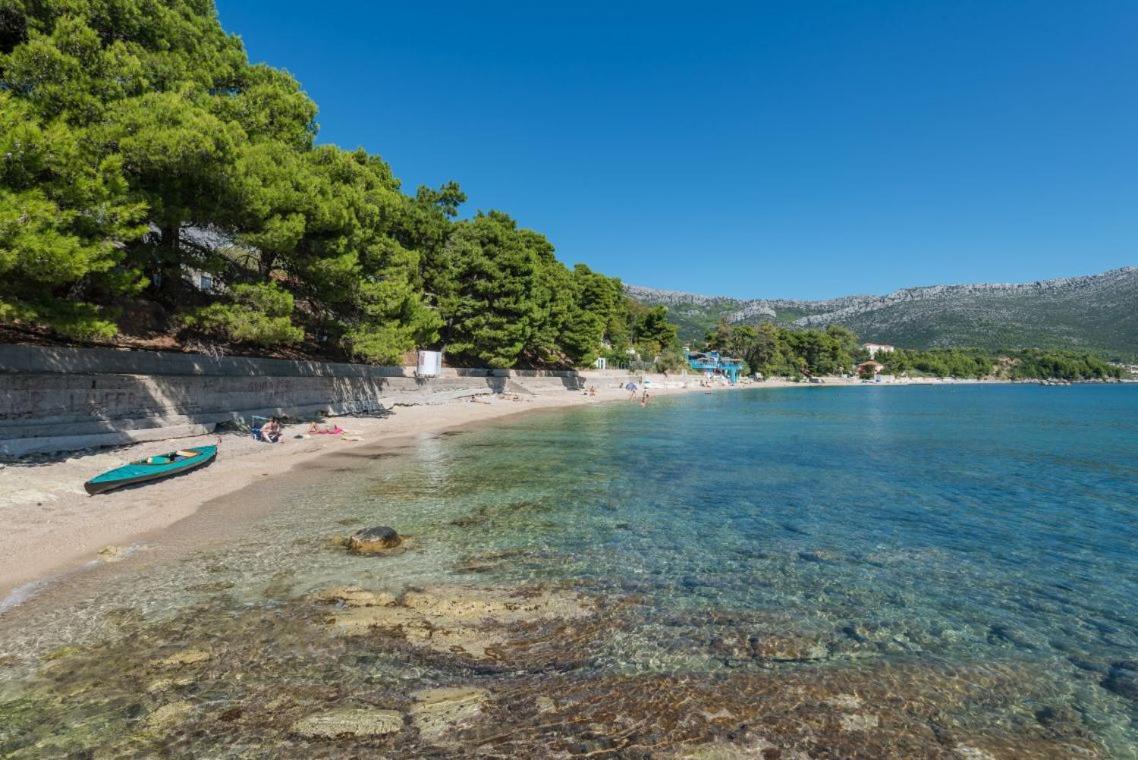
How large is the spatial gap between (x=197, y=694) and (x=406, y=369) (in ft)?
127

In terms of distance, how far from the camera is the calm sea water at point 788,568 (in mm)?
6684

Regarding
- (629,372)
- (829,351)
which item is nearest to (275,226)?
(629,372)

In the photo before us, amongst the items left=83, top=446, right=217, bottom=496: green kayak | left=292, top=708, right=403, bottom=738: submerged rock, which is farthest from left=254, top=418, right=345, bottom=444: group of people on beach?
left=292, top=708, right=403, bottom=738: submerged rock

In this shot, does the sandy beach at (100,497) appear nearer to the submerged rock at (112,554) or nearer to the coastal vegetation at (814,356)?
the submerged rock at (112,554)

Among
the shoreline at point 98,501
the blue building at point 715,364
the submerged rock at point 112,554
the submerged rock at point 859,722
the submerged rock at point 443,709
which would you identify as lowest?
the submerged rock at point 859,722

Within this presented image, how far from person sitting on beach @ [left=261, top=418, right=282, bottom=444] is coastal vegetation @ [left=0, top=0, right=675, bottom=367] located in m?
3.56

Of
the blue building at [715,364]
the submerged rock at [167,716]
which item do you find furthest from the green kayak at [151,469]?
the blue building at [715,364]

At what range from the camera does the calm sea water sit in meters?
6.68

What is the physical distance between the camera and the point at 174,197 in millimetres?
18312

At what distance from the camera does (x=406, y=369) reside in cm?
4331

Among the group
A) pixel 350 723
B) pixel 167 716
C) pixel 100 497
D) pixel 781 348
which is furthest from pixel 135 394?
pixel 781 348

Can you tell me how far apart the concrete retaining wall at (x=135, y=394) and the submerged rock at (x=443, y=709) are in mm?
14915

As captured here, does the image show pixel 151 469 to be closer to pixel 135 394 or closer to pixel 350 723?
pixel 135 394

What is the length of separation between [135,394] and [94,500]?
659cm
